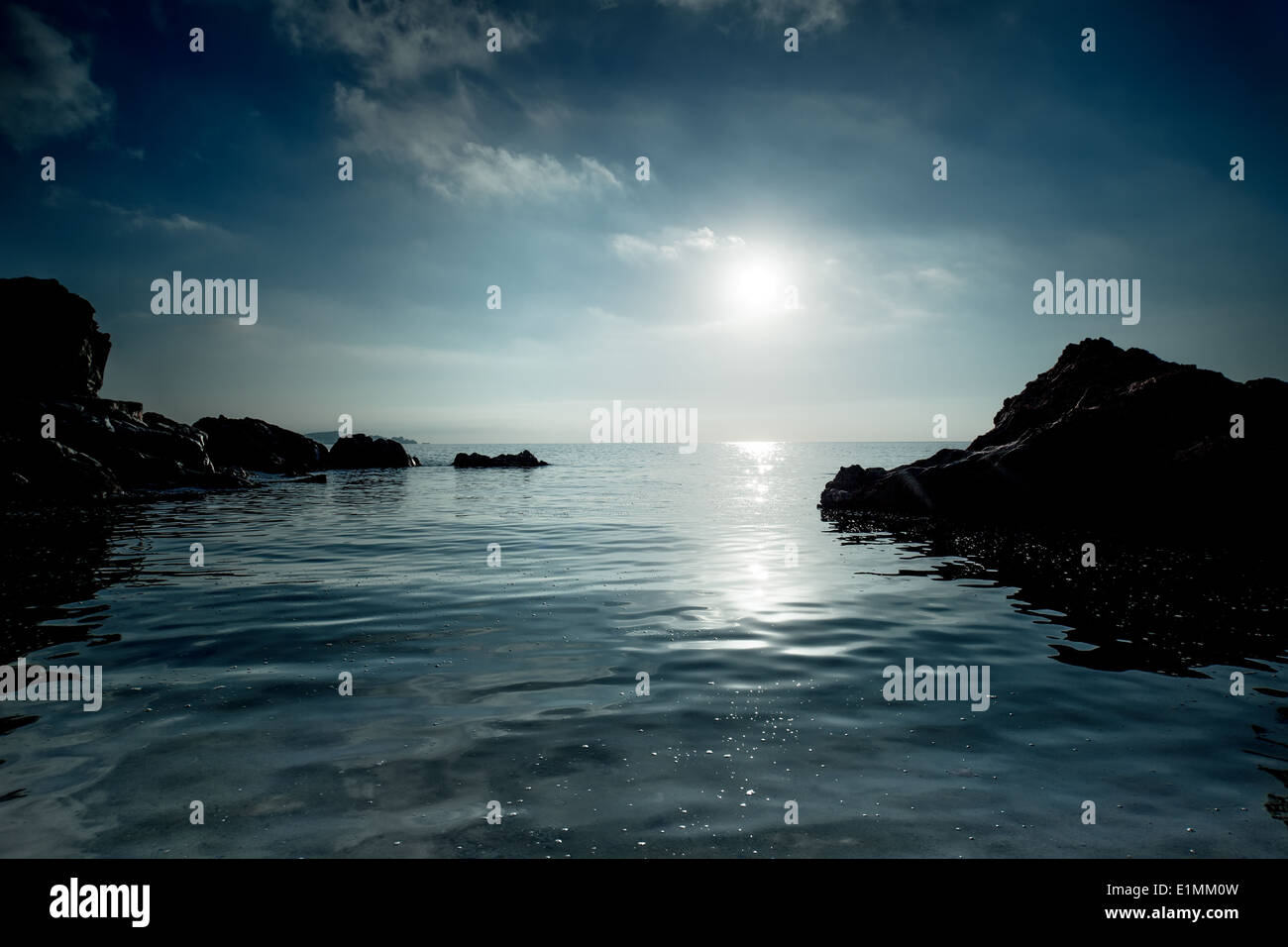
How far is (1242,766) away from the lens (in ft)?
15.6

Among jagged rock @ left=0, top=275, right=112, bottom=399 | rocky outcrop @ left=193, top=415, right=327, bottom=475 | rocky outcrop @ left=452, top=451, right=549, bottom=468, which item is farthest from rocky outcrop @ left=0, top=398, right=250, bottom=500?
rocky outcrop @ left=452, top=451, right=549, bottom=468

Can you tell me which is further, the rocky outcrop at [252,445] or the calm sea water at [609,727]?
the rocky outcrop at [252,445]

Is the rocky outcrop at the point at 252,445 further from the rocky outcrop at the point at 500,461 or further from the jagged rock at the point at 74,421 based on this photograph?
the rocky outcrop at the point at 500,461

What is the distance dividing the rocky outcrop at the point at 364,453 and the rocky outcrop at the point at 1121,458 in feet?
204

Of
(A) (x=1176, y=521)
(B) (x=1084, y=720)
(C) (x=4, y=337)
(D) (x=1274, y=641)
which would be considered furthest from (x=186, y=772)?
(C) (x=4, y=337)

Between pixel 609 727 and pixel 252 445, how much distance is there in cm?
6166

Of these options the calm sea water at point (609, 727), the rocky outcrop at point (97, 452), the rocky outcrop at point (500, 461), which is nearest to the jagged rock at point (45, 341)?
the rocky outcrop at point (97, 452)

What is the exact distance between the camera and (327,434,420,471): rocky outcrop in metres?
71.4

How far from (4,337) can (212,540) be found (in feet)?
110

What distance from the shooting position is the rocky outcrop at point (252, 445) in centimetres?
5497

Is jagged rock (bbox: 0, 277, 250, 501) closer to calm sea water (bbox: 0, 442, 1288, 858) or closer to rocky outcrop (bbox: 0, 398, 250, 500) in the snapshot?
rocky outcrop (bbox: 0, 398, 250, 500)

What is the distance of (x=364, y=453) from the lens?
72.8m
